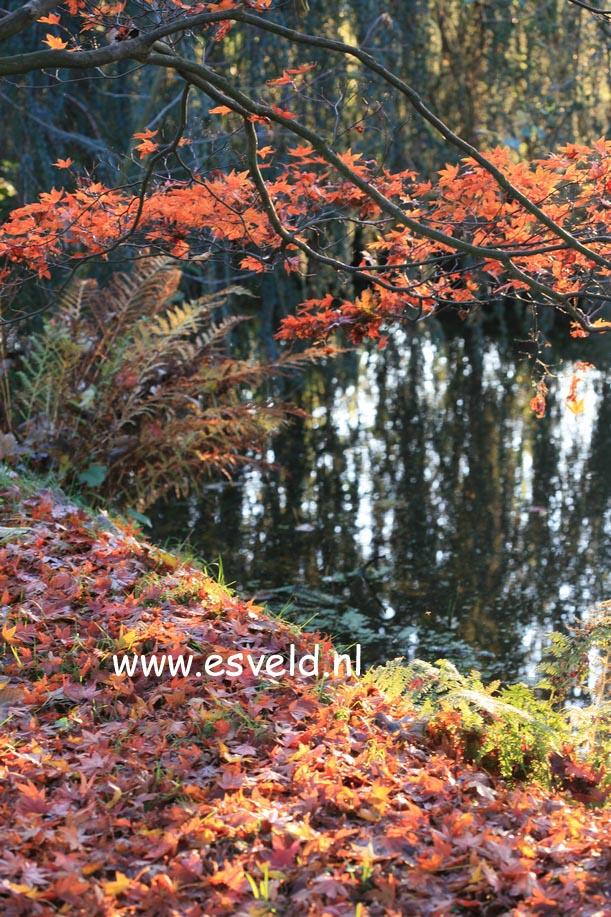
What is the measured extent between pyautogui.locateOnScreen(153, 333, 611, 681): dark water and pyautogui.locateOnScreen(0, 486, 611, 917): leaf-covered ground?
1.18 meters

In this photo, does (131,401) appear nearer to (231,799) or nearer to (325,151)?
(325,151)

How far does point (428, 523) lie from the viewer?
5.75 metres

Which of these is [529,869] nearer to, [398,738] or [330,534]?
[398,738]

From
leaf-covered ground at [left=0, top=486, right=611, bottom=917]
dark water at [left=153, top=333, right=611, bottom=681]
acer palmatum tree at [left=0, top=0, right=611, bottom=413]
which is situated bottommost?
leaf-covered ground at [left=0, top=486, right=611, bottom=917]

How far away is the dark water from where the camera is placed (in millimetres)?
4488

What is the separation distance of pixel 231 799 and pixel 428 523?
3509 mm

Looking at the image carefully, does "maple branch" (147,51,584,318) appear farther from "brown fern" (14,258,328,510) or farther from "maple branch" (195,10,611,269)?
"brown fern" (14,258,328,510)

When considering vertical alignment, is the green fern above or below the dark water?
below

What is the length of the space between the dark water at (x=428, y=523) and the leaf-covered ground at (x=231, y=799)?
1.18 metres

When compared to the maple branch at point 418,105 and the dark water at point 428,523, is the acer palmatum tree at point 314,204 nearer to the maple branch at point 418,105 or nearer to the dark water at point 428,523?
the maple branch at point 418,105


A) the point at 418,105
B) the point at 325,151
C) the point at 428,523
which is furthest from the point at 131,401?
the point at 418,105

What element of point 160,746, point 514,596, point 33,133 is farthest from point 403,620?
point 33,133

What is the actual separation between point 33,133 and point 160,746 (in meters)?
5.61

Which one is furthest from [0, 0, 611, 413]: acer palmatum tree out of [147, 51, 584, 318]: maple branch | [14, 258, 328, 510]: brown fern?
[14, 258, 328, 510]: brown fern
